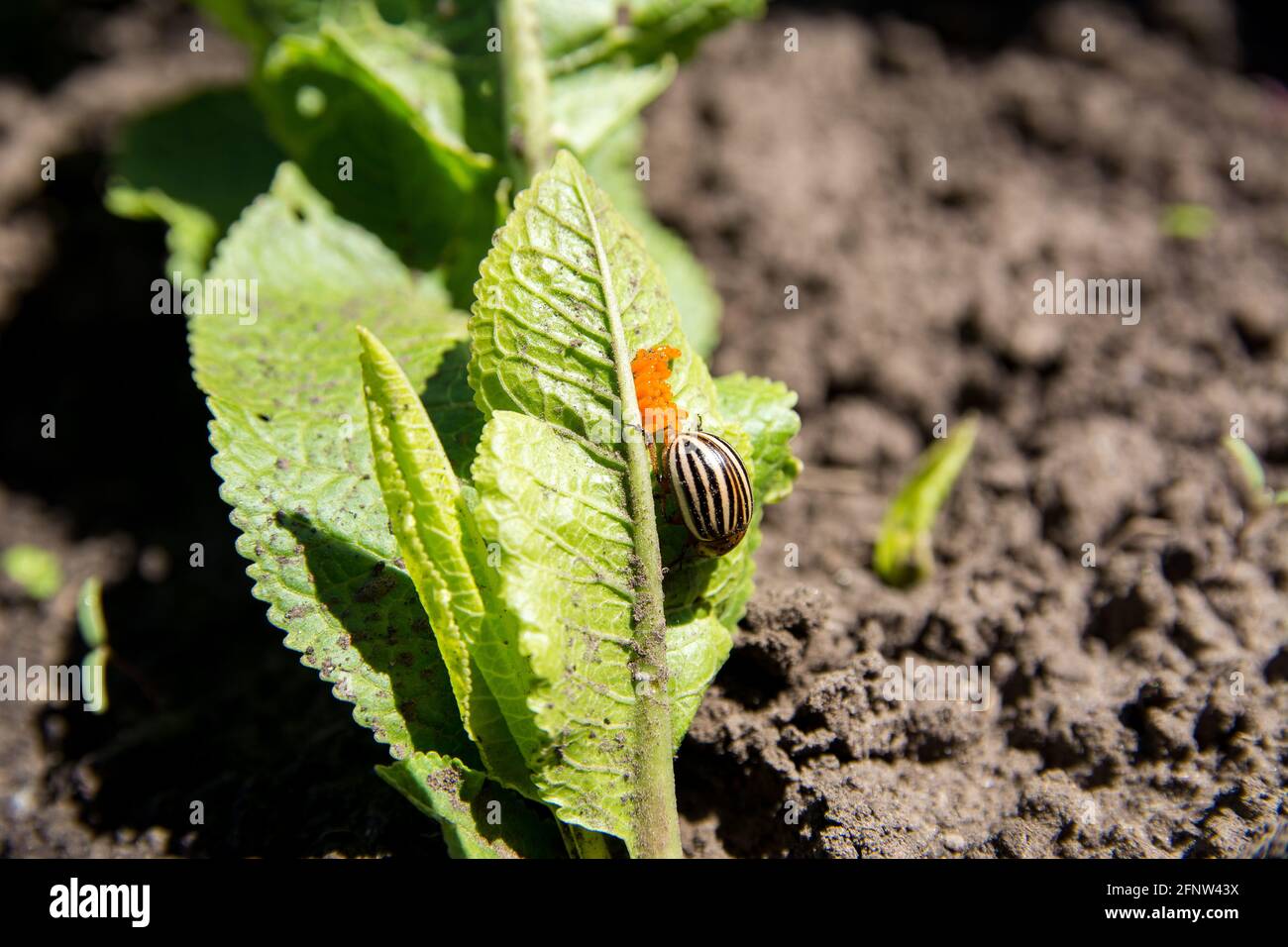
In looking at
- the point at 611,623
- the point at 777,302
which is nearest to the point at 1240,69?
the point at 777,302

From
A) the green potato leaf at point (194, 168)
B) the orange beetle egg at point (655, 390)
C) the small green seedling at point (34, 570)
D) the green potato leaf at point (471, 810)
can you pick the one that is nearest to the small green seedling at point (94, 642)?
the small green seedling at point (34, 570)

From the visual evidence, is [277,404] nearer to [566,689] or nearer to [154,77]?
[566,689]

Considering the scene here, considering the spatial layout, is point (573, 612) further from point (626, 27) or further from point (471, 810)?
point (626, 27)

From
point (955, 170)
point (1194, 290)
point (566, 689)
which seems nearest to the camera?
point (566, 689)

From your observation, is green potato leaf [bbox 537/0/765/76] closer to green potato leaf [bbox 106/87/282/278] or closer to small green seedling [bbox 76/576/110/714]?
green potato leaf [bbox 106/87/282/278]

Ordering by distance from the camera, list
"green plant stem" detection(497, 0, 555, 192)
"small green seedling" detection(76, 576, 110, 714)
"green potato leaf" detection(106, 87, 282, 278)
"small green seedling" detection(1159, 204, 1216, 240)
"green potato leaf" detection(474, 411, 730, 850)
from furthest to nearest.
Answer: "small green seedling" detection(1159, 204, 1216, 240)
"green potato leaf" detection(106, 87, 282, 278)
"green plant stem" detection(497, 0, 555, 192)
"small green seedling" detection(76, 576, 110, 714)
"green potato leaf" detection(474, 411, 730, 850)

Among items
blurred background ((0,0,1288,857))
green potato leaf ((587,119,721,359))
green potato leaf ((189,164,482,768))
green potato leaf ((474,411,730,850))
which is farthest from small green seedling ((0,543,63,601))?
green potato leaf ((587,119,721,359))
